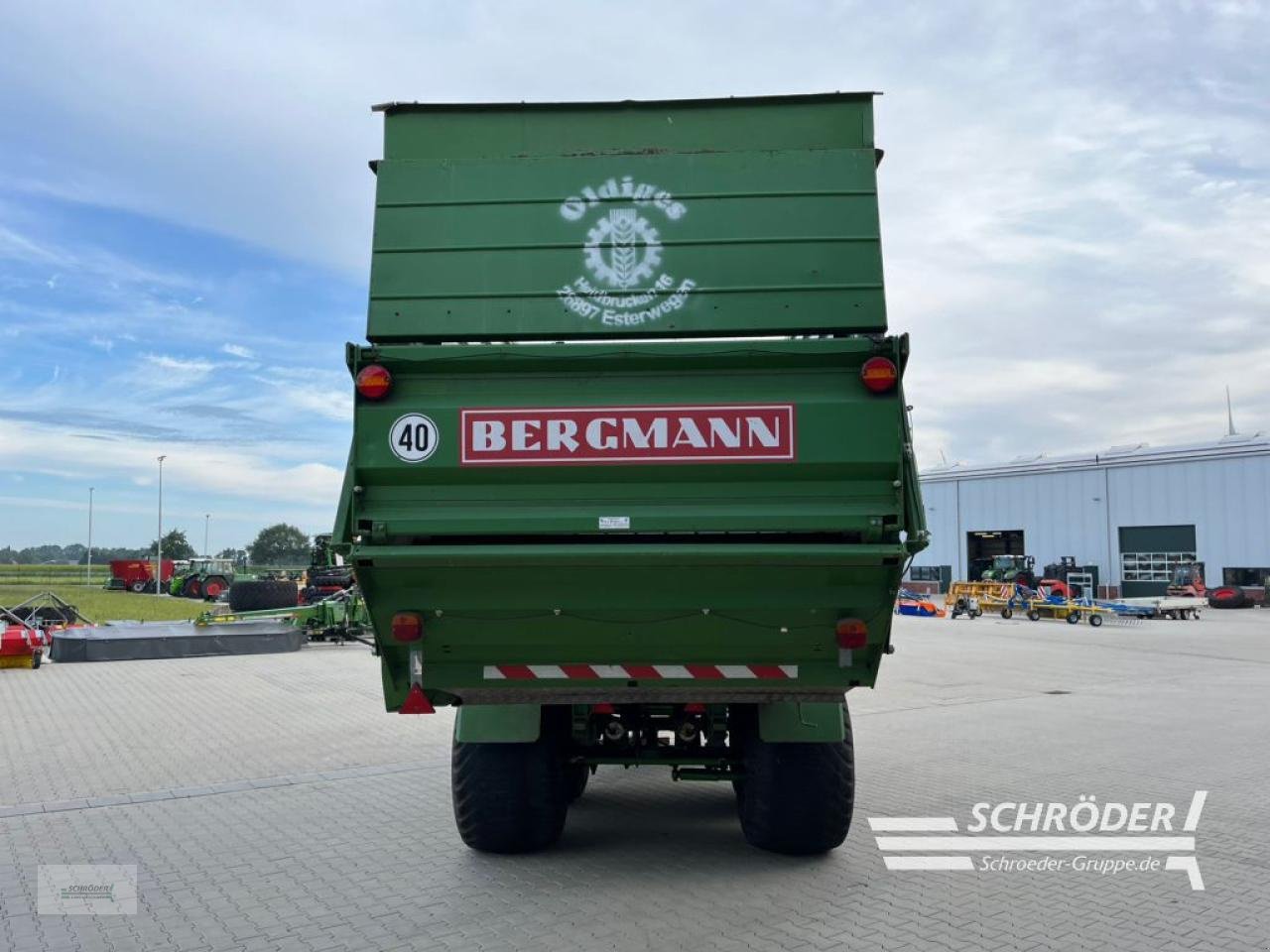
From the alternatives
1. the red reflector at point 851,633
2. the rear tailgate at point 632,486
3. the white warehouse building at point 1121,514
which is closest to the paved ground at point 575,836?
the red reflector at point 851,633

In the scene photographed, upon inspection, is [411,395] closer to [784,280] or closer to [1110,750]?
[784,280]

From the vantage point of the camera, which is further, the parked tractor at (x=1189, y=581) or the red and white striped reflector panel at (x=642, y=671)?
the parked tractor at (x=1189, y=581)

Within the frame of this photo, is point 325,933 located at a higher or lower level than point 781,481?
lower

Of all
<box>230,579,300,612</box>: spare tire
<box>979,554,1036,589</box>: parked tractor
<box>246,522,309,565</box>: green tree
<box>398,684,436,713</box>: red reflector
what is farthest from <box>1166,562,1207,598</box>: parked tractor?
<box>246,522,309,565</box>: green tree

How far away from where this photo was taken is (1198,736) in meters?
9.20

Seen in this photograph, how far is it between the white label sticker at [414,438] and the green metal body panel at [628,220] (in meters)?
0.48

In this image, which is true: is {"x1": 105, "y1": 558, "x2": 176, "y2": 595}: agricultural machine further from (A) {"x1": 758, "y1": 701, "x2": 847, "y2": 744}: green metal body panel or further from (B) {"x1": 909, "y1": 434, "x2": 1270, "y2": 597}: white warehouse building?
(A) {"x1": 758, "y1": 701, "x2": 847, "y2": 744}: green metal body panel

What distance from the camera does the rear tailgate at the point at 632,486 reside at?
426cm

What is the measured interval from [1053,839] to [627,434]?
381cm

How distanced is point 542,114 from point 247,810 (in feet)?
16.3

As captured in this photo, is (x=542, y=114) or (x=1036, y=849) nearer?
(x=542, y=114)

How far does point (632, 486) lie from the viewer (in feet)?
14.3

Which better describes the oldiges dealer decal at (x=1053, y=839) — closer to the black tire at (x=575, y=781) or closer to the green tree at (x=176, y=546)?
the black tire at (x=575, y=781)

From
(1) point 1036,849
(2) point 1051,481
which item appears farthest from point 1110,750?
(2) point 1051,481
